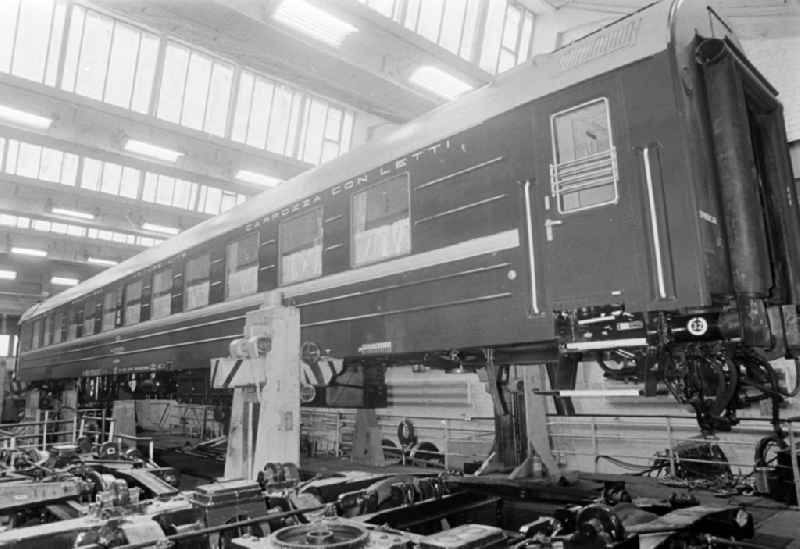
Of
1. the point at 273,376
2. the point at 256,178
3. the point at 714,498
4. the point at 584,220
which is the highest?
the point at 256,178

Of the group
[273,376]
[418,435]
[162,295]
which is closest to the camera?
[273,376]

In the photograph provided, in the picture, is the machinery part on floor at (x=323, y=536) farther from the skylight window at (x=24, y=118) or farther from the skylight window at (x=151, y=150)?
the skylight window at (x=151, y=150)

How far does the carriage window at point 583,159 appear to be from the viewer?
3957 millimetres

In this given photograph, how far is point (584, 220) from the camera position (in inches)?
159

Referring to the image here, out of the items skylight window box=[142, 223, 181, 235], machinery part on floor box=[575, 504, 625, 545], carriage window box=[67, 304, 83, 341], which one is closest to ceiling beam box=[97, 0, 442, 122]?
skylight window box=[142, 223, 181, 235]

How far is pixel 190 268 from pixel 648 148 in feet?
24.0

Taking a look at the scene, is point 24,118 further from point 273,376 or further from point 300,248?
point 273,376

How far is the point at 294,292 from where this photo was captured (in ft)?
22.2

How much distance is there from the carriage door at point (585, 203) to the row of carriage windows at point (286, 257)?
1.56 meters

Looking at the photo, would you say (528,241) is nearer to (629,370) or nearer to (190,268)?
(629,370)

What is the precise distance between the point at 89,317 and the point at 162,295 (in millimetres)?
4704

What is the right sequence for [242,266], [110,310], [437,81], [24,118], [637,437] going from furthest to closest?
[110,310] < [437,81] < [24,118] < [637,437] < [242,266]

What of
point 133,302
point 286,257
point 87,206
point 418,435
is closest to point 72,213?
point 87,206

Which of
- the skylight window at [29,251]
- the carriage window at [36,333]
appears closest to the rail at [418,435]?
the carriage window at [36,333]
